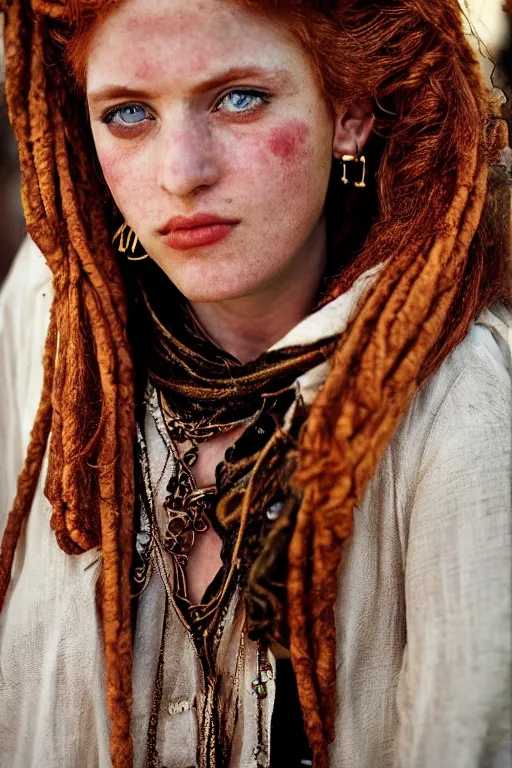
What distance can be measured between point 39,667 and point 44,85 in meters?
0.89

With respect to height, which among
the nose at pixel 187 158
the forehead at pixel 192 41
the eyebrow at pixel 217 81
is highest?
the forehead at pixel 192 41

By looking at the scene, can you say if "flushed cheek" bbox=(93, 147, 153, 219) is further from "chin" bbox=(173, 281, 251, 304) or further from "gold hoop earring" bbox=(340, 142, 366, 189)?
"gold hoop earring" bbox=(340, 142, 366, 189)

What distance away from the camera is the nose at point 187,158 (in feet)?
3.32

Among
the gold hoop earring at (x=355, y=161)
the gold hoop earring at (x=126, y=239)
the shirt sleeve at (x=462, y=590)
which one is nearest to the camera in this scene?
the shirt sleeve at (x=462, y=590)

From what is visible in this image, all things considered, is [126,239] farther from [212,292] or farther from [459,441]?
[459,441]

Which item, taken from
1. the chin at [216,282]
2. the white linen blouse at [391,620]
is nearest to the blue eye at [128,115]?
the chin at [216,282]

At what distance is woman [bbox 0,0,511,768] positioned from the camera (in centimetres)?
98

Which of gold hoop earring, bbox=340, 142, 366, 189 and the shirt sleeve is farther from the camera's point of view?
gold hoop earring, bbox=340, 142, 366, 189

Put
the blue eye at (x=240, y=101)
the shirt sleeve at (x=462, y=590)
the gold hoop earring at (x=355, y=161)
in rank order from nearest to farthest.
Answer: the shirt sleeve at (x=462, y=590), the blue eye at (x=240, y=101), the gold hoop earring at (x=355, y=161)

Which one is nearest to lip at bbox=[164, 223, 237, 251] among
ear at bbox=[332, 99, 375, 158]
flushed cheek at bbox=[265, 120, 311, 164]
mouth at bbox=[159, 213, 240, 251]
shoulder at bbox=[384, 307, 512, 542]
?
mouth at bbox=[159, 213, 240, 251]

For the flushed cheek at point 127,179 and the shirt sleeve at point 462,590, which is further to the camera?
the flushed cheek at point 127,179

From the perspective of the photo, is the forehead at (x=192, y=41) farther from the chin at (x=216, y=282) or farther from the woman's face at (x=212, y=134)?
the chin at (x=216, y=282)

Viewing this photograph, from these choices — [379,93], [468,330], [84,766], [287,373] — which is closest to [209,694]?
[84,766]

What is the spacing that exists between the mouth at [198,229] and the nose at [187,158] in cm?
4
